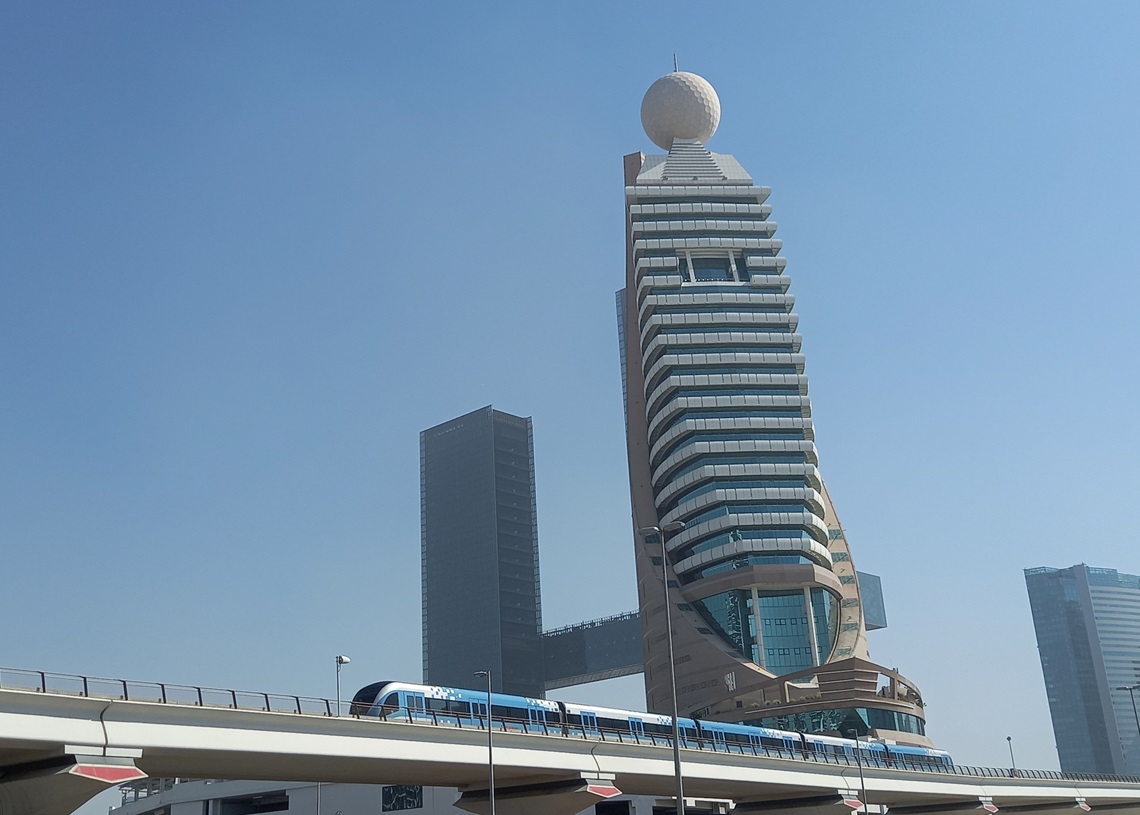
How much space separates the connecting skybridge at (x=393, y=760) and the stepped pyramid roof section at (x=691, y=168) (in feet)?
344

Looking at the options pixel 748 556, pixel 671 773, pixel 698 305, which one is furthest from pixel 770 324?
pixel 671 773

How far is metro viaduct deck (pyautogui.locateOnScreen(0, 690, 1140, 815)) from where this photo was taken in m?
39.3

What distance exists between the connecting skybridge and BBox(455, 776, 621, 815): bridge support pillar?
0.23 feet

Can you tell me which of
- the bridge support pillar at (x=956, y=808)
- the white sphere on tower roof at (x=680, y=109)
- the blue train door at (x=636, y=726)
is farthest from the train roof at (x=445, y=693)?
the white sphere on tower roof at (x=680, y=109)

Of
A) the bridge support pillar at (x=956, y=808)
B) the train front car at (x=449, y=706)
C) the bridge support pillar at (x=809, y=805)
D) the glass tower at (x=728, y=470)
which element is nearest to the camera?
the train front car at (x=449, y=706)

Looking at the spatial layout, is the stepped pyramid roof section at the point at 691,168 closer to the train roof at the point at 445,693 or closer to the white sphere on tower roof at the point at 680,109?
the white sphere on tower roof at the point at 680,109

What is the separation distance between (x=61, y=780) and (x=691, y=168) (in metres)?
149

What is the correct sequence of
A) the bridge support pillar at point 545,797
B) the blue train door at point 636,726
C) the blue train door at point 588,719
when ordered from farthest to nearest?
the blue train door at point 636,726 < the blue train door at point 588,719 < the bridge support pillar at point 545,797

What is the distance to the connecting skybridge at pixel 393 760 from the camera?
3934cm

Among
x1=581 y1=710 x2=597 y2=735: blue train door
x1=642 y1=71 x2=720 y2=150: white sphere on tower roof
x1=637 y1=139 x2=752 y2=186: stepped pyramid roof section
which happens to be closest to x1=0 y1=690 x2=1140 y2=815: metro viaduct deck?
x1=581 y1=710 x2=597 y2=735: blue train door

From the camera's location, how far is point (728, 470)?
148375 mm

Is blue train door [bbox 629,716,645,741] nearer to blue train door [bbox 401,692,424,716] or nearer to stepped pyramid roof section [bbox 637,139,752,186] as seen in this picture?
blue train door [bbox 401,692,424,716]

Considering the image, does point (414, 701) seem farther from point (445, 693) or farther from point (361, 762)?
point (361, 762)

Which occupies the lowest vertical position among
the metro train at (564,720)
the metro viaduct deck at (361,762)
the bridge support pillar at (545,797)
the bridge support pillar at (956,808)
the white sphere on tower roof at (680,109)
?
the bridge support pillar at (956,808)
